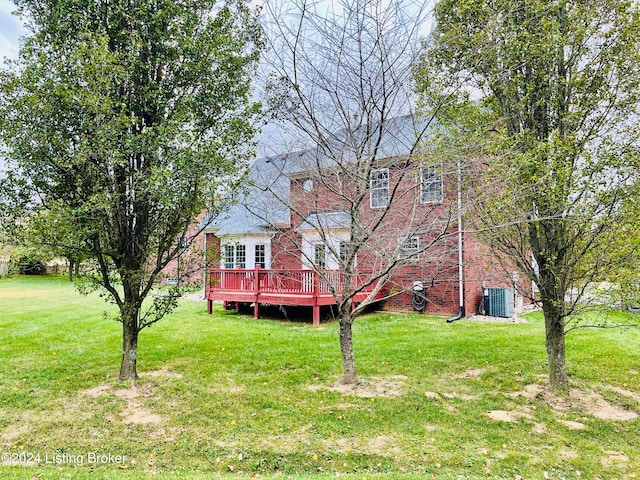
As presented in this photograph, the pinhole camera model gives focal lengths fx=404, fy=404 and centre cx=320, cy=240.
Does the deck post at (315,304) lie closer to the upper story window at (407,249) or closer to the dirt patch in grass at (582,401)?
the upper story window at (407,249)

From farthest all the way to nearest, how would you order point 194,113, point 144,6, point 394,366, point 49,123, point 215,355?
point 215,355, point 394,366, point 194,113, point 144,6, point 49,123

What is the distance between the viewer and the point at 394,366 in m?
6.83

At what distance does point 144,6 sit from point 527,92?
17.2 feet

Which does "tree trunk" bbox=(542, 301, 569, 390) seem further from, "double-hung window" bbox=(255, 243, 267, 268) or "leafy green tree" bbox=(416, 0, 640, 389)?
"double-hung window" bbox=(255, 243, 267, 268)

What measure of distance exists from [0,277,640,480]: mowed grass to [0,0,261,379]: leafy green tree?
1230mm

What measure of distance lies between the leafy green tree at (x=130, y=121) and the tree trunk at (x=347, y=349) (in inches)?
101

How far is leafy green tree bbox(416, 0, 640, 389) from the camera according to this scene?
496cm

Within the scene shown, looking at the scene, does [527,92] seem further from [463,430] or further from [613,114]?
[463,430]

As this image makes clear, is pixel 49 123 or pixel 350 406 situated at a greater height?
pixel 49 123

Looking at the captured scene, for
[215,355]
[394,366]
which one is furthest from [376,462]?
[215,355]

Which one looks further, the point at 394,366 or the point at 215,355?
the point at 215,355

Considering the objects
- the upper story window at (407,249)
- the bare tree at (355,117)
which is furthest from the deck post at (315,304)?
the bare tree at (355,117)

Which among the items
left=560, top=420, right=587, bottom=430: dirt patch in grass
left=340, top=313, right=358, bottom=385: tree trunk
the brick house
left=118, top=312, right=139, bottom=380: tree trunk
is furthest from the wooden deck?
left=560, top=420, right=587, bottom=430: dirt patch in grass

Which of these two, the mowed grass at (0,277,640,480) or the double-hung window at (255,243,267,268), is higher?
the double-hung window at (255,243,267,268)
